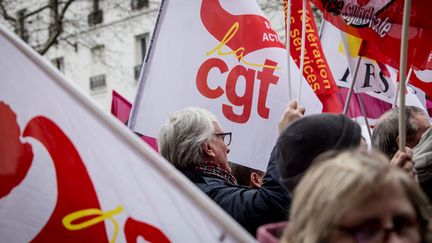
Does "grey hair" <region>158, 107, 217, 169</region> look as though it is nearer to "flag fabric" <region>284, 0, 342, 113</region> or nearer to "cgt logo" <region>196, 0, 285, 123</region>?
"cgt logo" <region>196, 0, 285, 123</region>

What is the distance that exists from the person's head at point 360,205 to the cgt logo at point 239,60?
256 centimetres

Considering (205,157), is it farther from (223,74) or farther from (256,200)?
(223,74)

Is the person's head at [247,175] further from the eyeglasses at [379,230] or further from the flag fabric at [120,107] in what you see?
the flag fabric at [120,107]

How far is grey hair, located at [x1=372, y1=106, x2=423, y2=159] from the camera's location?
3031 millimetres

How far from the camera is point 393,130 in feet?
9.98

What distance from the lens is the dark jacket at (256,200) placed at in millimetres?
2396

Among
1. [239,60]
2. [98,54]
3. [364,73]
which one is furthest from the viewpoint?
[98,54]

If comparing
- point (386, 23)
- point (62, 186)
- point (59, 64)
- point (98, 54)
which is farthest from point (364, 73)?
point (98, 54)

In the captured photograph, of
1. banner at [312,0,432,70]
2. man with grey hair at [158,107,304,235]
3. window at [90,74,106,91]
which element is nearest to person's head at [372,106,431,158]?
banner at [312,0,432,70]

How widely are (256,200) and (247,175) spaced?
4.42ft

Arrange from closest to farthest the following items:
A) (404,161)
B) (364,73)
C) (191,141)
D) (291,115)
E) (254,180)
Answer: (404,161), (291,115), (191,141), (254,180), (364,73)

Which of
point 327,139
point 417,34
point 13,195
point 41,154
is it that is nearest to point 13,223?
point 13,195

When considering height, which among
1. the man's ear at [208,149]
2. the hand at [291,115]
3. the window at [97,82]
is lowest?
the window at [97,82]

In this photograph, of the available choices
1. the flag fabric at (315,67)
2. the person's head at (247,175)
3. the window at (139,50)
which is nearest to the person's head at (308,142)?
the person's head at (247,175)
